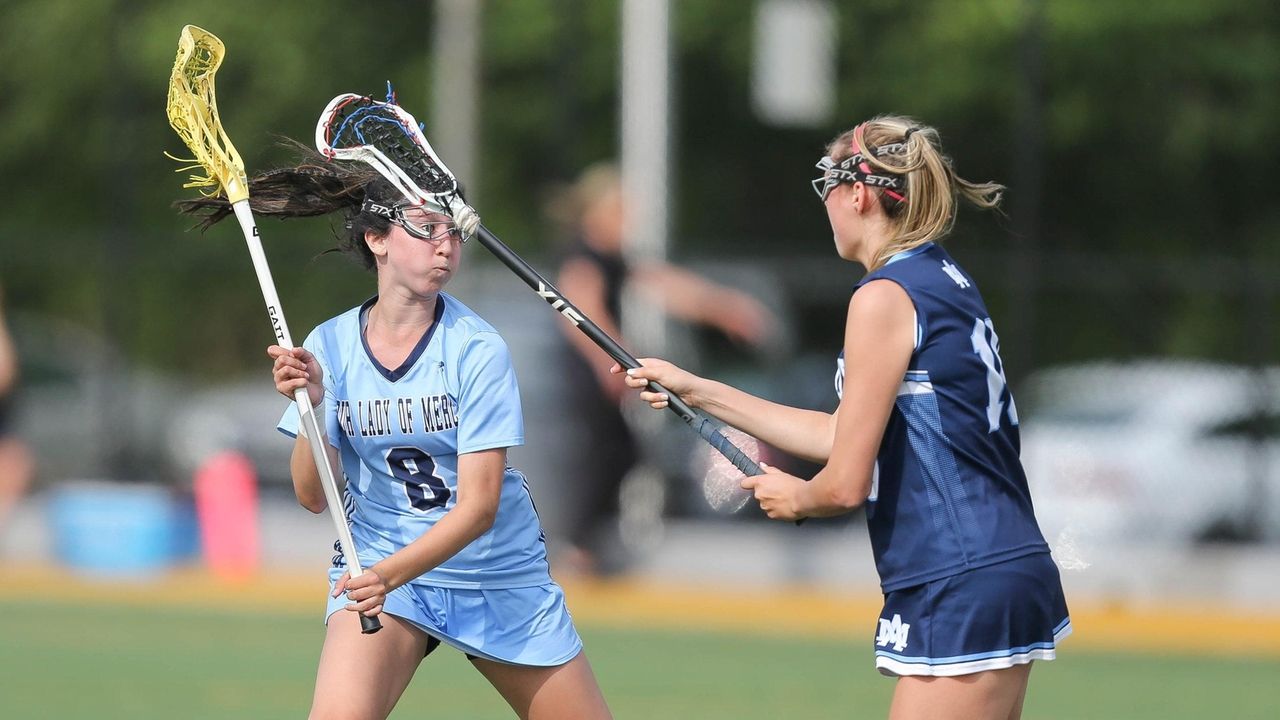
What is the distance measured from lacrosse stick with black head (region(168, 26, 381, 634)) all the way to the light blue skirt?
0.45 ft

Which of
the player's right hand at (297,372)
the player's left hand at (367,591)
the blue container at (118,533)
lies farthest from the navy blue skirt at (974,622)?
the blue container at (118,533)

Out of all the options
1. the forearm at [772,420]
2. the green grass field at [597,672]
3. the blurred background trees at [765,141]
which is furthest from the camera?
the blurred background trees at [765,141]

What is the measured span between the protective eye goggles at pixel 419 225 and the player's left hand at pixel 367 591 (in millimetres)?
835

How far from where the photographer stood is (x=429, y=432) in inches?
195

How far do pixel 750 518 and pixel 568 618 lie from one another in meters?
10.6

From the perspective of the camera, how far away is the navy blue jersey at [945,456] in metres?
4.67

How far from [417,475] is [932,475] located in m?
1.29

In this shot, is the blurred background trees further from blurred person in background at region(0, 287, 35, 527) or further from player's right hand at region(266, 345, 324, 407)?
player's right hand at region(266, 345, 324, 407)

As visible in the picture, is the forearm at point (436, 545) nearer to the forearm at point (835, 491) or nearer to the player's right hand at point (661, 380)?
the player's right hand at point (661, 380)

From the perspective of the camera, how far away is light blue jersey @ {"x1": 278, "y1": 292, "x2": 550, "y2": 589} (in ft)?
16.2

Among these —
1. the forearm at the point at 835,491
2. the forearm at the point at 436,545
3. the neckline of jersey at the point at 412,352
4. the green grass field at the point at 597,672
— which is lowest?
the green grass field at the point at 597,672

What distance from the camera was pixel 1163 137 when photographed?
60.7 ft

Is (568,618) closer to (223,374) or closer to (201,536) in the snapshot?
(201,536)

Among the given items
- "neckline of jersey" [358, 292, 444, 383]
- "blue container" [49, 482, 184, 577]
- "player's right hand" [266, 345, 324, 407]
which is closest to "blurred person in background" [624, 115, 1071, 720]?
"neckline of jersey" [358, 292, 444, 383]
